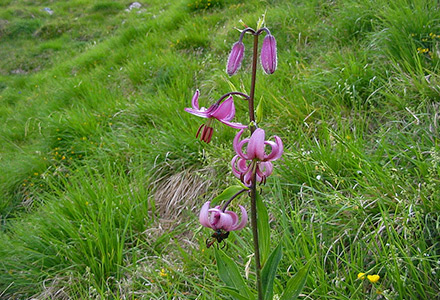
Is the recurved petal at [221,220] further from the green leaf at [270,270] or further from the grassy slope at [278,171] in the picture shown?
the grassy slope at [278,171]

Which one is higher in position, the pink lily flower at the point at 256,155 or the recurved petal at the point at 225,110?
the recurved petal at the point at 225,110

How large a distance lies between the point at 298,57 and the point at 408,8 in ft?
3.13

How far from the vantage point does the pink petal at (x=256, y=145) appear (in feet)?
3.08

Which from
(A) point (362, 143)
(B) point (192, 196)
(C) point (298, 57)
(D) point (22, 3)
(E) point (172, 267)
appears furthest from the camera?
(D) point (22, 3)

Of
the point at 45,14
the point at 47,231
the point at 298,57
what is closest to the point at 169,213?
the point at 47,231

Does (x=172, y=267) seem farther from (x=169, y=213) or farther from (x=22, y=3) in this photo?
(x=22, y=3)

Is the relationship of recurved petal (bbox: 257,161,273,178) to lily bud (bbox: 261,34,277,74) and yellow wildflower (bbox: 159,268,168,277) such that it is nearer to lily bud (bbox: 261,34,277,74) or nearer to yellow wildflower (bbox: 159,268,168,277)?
lily bud (bbox: 261,34,277,74)

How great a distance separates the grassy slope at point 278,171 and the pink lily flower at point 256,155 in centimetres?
50

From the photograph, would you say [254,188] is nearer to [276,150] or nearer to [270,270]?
[276,150]

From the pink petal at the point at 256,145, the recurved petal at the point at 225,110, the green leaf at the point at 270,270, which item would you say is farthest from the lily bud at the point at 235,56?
the green leaf at the point at 270,270

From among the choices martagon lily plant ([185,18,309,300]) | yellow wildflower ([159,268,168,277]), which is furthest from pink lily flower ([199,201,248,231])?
yellow wildflower ([159,268,168,277])

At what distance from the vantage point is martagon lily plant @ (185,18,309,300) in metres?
1.00

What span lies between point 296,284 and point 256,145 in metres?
0.52

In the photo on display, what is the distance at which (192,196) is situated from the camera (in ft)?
7.90
